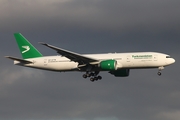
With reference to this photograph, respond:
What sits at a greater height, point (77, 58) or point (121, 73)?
point (77, 58)

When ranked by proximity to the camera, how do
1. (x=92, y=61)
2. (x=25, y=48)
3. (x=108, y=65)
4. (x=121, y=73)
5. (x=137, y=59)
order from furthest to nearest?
(x=25, y=48)
(x=121, y=73)
(x=92, y=61)
(x=108, y=65)
(x=137, y=59)

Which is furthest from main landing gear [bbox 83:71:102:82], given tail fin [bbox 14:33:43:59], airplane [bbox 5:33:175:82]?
tail fin [bbox 14:33:43:59]

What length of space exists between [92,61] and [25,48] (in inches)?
534

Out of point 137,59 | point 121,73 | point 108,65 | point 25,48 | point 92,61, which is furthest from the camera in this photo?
point 25,48

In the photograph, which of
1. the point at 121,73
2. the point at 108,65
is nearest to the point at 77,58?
the point at 108,65

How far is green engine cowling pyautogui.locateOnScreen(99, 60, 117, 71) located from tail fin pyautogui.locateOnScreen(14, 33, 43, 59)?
12.3 metres

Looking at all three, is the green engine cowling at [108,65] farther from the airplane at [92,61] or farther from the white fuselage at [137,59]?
the white fuselage at [137,59]

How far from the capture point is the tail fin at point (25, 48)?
101m

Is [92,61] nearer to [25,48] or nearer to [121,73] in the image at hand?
[121,73]

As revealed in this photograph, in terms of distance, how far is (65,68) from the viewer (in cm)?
9712

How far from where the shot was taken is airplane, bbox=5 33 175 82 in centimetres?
9244

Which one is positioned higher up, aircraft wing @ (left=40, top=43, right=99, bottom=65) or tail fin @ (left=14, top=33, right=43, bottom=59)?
tail fin @ (left=14, top=33, right=43, bottom=59)

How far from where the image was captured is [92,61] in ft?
310

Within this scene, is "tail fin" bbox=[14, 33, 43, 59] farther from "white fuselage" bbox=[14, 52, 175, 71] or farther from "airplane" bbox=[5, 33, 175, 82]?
"white fuselage" bbox=[14, 52, 175, 71]
